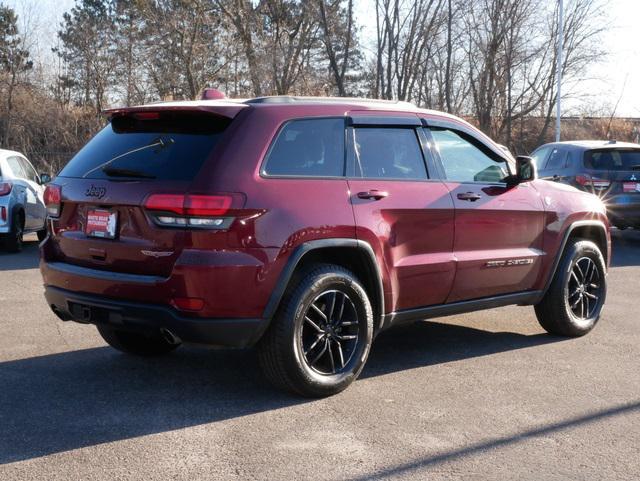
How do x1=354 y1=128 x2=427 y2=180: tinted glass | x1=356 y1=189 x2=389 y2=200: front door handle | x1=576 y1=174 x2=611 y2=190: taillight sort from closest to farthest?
x1=356 y1=189 x2=389 y2=200: front door handle → x1=354 y1=128 x2=427 y2=180: tinted glass → x1=576 y1=174 x2=611 y2=190: taillight

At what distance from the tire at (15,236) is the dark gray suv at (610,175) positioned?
28.3 feet

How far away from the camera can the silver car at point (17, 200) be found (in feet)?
39.4

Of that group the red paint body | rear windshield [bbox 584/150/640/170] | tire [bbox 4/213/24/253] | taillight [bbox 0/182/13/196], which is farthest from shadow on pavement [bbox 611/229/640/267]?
taillight [bbox 0/182/13/196]

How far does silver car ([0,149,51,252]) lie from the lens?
12.0m

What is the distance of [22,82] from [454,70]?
62.5ft

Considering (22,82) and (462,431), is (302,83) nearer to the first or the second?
(22,82)

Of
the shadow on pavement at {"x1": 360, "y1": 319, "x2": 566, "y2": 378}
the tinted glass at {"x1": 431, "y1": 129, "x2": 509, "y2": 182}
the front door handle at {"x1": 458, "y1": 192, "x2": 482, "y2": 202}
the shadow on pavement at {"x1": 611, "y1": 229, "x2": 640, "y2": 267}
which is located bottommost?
the shadow on pavement at {"x1": 611, "y1": 229, "x2": 640, "y2": 267}

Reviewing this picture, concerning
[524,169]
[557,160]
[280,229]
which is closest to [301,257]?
[280,229]

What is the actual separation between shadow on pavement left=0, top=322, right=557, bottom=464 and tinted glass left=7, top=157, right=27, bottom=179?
24.5 ft

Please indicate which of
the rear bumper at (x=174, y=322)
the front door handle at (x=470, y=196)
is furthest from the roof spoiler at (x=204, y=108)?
the front door handle at (x=470, y=196)

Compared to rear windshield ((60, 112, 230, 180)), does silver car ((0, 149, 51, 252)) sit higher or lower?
lower

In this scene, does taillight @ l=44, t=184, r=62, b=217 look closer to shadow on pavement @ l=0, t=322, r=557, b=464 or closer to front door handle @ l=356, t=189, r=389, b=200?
shadow on pavement @ l=0, t=322, r=557, b=464

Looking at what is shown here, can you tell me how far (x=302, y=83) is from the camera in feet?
110

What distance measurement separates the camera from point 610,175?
12922mm
